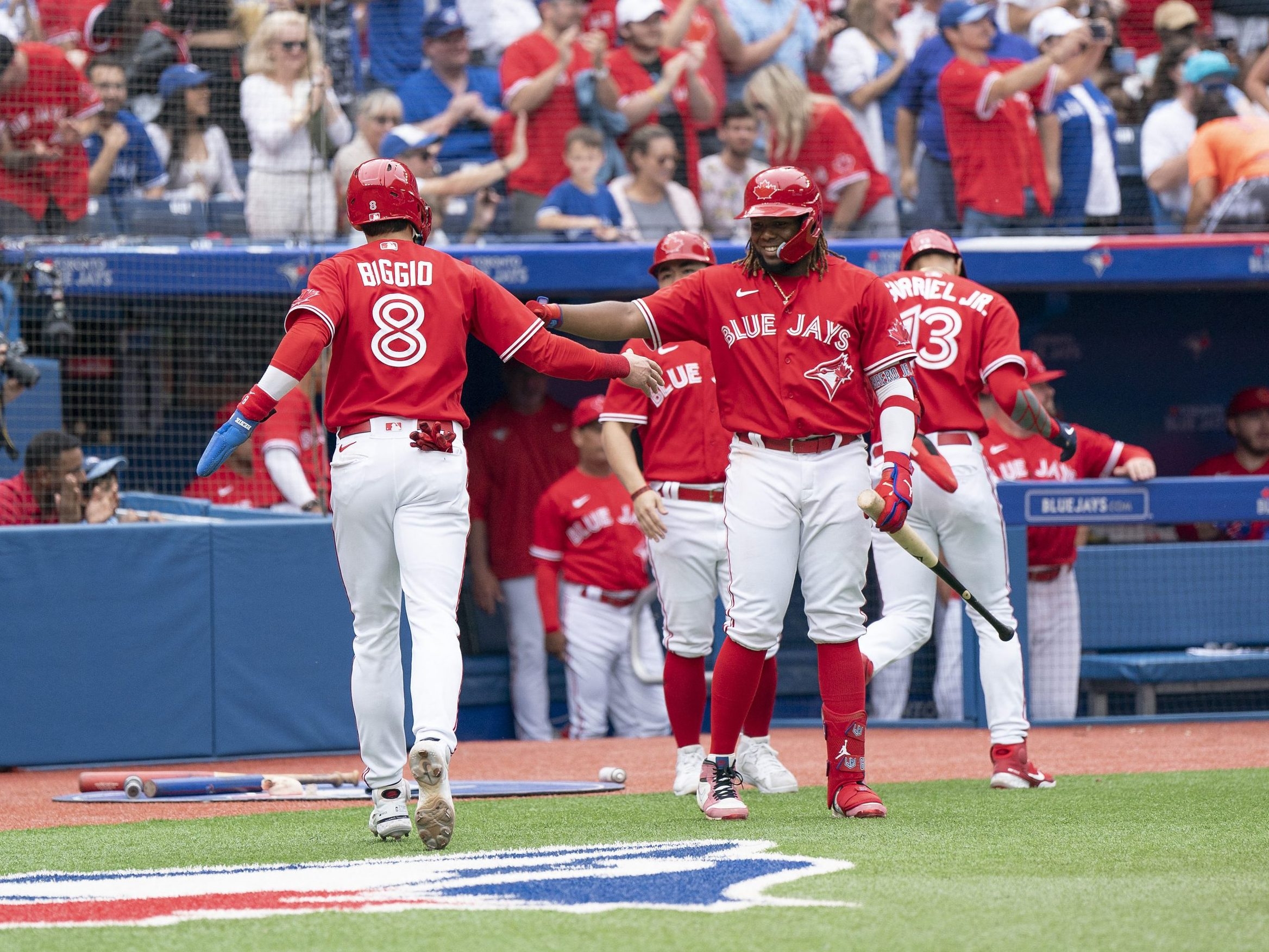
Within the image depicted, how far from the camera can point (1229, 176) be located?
9.70 meters

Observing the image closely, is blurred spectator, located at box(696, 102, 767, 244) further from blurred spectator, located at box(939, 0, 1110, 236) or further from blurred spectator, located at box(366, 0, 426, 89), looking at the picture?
blurred spectator, located at box(366, 0, 426, 89)

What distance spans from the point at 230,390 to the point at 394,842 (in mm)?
5335

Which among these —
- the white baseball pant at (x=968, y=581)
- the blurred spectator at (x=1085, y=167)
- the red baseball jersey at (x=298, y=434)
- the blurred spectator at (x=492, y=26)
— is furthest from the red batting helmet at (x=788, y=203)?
the blurred spectator at (x=492, y=26)

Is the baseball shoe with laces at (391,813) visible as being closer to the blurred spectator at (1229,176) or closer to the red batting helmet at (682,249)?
the red batting helmet at (682,249)

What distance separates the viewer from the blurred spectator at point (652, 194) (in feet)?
30.5

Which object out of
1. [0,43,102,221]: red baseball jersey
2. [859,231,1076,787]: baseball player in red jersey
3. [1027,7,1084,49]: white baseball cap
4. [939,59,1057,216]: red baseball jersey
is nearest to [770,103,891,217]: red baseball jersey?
[939,59,1057,216]: red baseball jersey

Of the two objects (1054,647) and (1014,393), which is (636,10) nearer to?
(1054,647)

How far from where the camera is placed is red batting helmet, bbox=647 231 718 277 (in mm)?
5711

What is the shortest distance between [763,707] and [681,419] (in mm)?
994

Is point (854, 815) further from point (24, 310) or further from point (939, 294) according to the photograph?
point (24, 310)

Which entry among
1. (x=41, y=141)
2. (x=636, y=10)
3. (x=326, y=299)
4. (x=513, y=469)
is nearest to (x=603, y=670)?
(x=513, y=469)

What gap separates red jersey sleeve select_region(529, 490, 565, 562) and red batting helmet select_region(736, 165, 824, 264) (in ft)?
14.3

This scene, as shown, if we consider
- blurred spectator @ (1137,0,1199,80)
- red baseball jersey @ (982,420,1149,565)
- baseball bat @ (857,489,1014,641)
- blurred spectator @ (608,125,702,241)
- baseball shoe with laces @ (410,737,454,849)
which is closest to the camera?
baseball shoe with laces @ (410,737,454,849)

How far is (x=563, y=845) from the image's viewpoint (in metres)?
4.31
